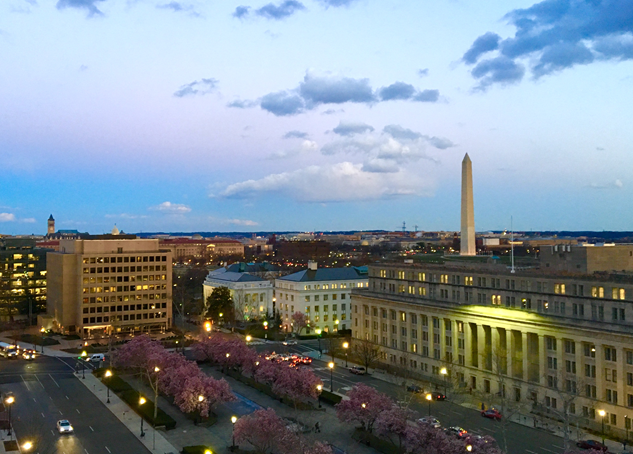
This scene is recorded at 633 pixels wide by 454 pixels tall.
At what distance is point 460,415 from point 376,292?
3492 cm

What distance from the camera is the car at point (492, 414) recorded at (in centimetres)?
6012

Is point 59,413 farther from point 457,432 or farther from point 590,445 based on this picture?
point 590,445

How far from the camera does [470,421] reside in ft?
194

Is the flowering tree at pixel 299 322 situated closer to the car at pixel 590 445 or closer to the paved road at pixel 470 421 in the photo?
the paved road at pixel 470 421

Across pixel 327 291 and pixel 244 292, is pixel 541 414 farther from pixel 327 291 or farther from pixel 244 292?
pixel 244 292

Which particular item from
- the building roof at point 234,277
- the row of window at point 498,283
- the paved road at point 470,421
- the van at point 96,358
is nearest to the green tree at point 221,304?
the building roof at point 234,277

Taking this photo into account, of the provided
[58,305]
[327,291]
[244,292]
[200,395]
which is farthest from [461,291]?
[58,305]

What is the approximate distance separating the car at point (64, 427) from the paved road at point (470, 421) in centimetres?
3123

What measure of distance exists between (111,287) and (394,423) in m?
89.1

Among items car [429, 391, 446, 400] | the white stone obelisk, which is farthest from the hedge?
the white stone obelisk

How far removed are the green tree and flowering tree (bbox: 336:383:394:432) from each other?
233 feet

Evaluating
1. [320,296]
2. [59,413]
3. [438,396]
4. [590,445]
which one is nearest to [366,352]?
[438,396]

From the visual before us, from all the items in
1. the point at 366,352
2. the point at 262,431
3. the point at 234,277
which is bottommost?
the point at 366,352

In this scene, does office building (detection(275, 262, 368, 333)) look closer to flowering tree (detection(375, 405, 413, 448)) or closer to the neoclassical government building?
the neoclassical government building
